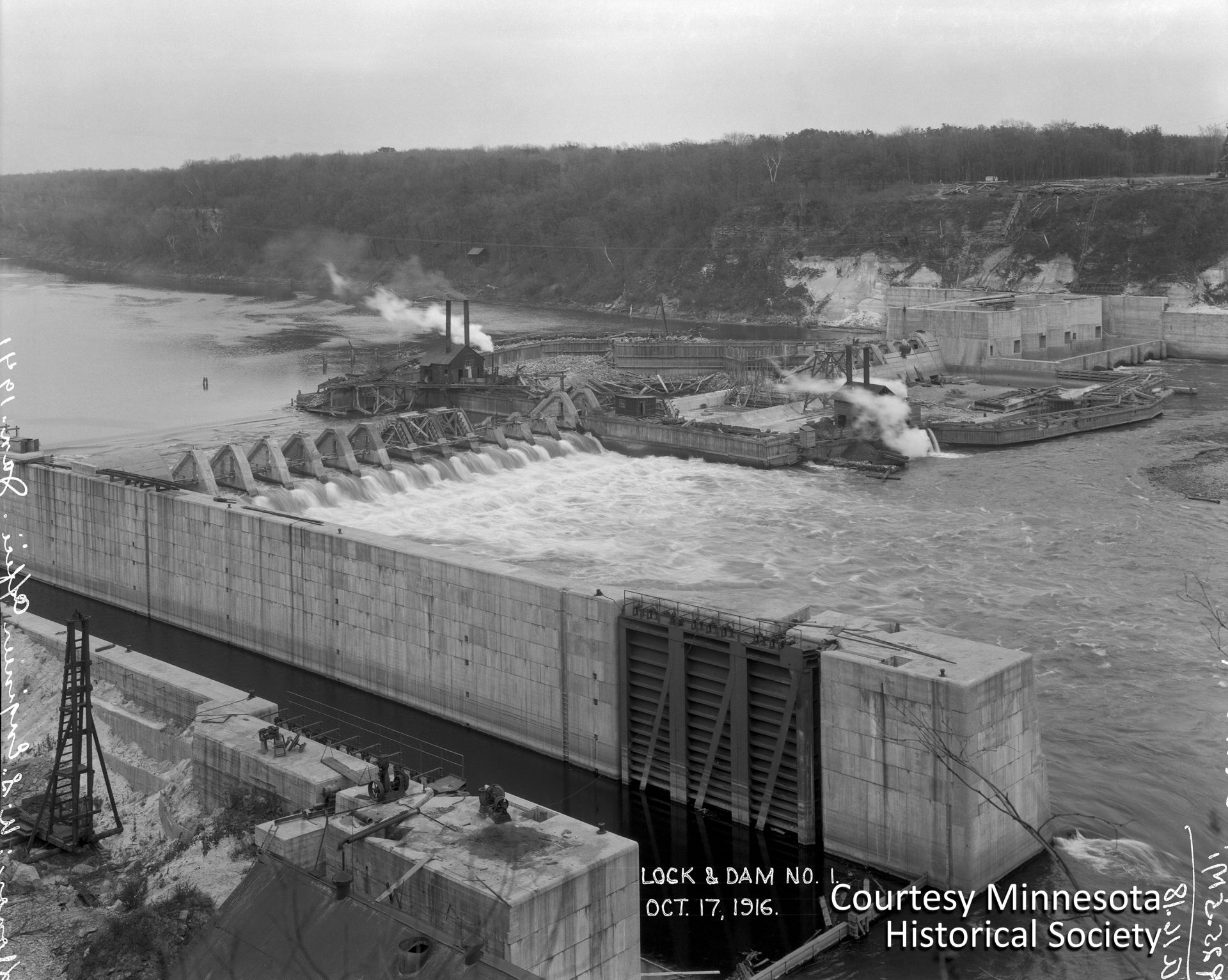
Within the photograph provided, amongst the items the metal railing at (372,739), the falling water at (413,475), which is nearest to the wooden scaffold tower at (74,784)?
the metal railing at (372,739)

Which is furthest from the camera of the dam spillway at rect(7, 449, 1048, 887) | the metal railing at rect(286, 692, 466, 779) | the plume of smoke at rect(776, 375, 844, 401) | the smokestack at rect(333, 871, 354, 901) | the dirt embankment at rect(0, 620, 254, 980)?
the plume of smoke at rect(776, 375, 844, 401)

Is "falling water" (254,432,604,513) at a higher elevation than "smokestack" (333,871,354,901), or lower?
higher

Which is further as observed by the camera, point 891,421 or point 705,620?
point 891,421

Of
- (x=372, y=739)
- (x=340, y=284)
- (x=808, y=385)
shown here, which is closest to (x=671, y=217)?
(x=340, y=284)

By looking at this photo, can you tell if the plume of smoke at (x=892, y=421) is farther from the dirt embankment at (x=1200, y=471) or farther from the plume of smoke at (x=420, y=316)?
the plume of smoke at (x=420, y=316)

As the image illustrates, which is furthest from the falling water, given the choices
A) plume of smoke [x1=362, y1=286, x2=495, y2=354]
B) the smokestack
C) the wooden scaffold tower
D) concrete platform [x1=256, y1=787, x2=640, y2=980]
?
plume of smoke [x1=362, y1=286, x2=495, y2=354]

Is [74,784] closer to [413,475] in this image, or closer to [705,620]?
[705,620]

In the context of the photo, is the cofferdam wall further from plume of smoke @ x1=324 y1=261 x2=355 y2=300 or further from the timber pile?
plume of smoke @ x1=324 y1=261 x2=355 y2=300
